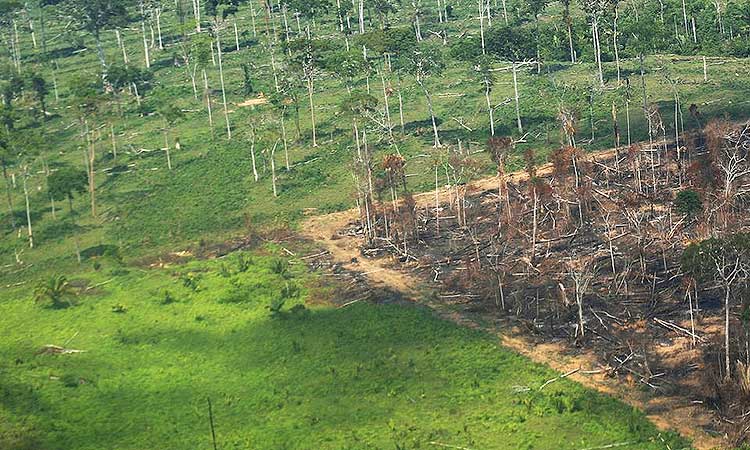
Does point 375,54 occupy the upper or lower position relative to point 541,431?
upper

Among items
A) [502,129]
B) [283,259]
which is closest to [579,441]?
[283,259]

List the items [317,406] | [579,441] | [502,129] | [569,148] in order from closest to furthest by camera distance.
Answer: [579,441], [317,406], [569,148], [502,129]

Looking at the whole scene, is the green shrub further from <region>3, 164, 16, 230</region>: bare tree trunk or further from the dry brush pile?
<region>3, 164, 16, 230</region>: bare tree trunk

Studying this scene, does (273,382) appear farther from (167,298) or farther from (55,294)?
(55,294)

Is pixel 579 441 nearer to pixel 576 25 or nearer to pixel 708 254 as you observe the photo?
pixel 708 254

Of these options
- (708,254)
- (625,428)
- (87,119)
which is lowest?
(625,428)
